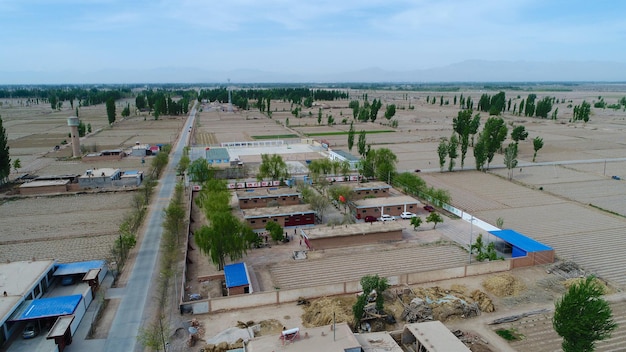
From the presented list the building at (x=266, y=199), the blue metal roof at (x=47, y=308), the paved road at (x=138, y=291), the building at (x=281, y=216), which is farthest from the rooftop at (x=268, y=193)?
the blue metal roof at (x=47, y=308)

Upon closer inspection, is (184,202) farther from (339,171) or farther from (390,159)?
(390,159)

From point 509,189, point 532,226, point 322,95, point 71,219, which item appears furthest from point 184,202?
point 322,95

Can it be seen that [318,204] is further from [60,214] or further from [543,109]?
[543,109]

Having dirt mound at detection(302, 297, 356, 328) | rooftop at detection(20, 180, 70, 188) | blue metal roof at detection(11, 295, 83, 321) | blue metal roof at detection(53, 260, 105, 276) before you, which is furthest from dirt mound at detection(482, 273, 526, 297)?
rooftop at detection(20, 180, 70, 188)

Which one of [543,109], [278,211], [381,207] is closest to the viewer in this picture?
[278,211]

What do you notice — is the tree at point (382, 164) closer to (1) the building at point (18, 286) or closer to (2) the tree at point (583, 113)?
(1) the building at point (18, 286)

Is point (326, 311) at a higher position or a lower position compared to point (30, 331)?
higher

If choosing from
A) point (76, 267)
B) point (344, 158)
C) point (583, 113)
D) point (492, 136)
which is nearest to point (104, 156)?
point (344, 158)

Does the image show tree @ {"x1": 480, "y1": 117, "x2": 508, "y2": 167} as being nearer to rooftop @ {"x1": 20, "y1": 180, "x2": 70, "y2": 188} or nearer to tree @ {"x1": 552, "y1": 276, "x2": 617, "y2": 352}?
→ tree @ {"x1": 552, "y1": 276, "x2": 617, "y2": 352}
